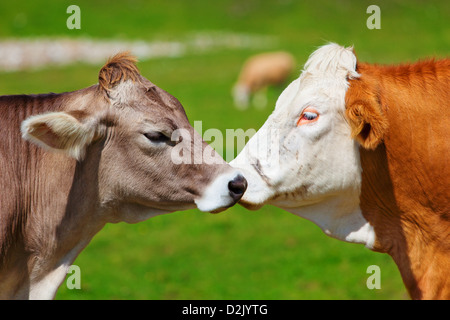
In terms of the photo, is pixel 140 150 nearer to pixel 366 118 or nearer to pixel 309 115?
pixel 309 115

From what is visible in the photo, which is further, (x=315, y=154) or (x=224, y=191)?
(x=315, y=154)

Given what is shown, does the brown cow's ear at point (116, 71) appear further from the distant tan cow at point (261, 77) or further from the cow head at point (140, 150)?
the distant tan cow at point (261, 77)

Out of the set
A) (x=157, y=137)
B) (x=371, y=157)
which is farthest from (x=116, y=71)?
(x=371, y=157)

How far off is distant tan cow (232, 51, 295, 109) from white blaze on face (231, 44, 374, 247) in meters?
24.0

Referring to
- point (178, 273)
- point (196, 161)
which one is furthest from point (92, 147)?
point (178, 273)

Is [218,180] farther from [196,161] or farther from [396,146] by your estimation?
[396,146]

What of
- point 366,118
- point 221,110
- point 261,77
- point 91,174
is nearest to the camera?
point 366,118

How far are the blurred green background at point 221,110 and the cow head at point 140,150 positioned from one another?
2298mm

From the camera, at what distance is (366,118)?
176 inches

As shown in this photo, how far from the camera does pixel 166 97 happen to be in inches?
184

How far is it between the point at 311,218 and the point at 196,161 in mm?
1154

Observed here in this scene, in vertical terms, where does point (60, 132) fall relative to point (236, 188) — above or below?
above

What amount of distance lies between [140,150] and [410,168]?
204cm

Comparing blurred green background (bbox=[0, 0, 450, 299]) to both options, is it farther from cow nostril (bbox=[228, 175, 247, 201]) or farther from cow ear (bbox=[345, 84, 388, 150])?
cow nostril (bbox=[228, 175, 247, 201])
